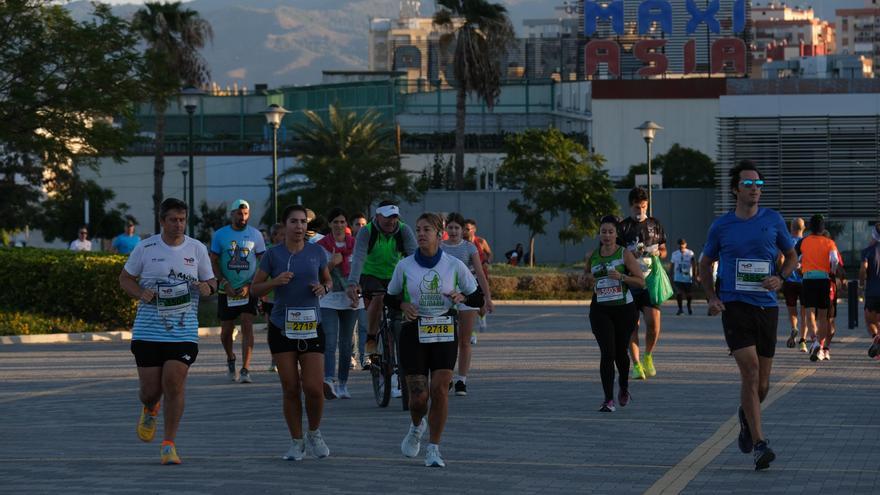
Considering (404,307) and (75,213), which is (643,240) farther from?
(75,213)

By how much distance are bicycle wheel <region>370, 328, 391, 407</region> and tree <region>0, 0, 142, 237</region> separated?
1699cm

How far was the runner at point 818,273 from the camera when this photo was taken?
21.3 meters

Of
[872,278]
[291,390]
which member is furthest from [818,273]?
[291,390]

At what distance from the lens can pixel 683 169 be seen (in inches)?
3388

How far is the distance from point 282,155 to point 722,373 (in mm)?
74772

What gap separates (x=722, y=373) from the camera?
62.8 ft

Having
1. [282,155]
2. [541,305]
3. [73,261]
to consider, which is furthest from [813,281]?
[282,155]

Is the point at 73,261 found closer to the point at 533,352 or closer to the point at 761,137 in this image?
the point at 533,352

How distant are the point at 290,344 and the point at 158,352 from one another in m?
0.89

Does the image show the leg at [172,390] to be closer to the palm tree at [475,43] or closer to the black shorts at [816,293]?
the black shorts at [816,293]

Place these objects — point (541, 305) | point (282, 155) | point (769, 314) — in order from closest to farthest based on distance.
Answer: point (769, 314), point (541, 305), point (282, 155)

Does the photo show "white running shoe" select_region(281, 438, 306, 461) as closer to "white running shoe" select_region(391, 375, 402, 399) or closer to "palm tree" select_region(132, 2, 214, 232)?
"white running shoe" select_region(391, 375, 402, 399)

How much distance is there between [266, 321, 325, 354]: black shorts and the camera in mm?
11773

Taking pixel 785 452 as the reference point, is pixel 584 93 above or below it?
above
